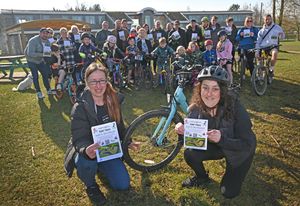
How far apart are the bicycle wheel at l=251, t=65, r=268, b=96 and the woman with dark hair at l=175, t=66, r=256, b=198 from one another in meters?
4.26

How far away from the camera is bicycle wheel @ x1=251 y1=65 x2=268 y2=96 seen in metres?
6.48

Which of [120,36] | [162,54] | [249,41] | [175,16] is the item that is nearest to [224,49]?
[249,41]

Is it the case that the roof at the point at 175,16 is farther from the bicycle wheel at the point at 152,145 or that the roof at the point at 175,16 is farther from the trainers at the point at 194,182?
the trainers at the point at 194,182

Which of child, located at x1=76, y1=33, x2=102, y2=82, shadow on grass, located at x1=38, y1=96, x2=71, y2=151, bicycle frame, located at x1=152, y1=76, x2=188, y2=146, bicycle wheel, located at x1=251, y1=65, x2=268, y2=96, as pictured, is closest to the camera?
bicycle frame, located at x1=152, y1=76, x2=188, y2=146

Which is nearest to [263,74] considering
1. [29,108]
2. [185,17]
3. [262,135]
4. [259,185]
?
[262,135]

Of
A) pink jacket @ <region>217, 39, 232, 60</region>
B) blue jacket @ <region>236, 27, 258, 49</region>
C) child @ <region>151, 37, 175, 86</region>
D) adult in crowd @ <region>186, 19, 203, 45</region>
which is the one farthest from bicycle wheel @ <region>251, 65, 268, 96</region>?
adult in crowd @ <region>186, 19, 203, 45</region>

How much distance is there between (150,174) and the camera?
11.4ft

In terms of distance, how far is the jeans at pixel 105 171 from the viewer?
A: 9.42ft

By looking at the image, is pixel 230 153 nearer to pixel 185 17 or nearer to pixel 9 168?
pixel 9 168

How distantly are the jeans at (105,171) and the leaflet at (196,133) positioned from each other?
961 millimetres

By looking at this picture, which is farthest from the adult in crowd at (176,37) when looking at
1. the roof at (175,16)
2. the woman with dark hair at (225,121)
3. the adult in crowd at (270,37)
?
the roof at (175,16)

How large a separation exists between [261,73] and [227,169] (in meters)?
4.62

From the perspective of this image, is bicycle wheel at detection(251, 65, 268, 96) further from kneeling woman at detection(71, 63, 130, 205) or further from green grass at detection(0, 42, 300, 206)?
kneeling woman at detection(71, 63, 130, 205)

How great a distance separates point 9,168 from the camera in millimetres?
3797
